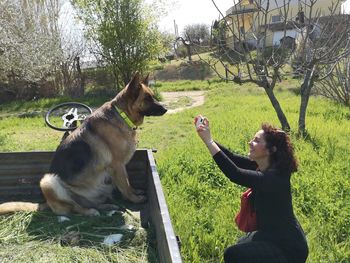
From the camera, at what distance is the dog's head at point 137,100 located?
4137 mm

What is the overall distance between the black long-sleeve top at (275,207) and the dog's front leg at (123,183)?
1655 mm

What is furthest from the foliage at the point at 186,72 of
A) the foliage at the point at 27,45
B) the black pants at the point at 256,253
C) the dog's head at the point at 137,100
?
the black pants at the point at 256,253

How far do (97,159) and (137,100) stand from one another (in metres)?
0.80

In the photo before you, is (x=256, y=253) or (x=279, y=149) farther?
(x=279, y=149)

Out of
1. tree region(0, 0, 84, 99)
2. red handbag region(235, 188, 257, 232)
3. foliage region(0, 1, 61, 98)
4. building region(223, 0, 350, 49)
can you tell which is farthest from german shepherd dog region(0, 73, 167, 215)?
tree region(0, 0, 84, 99)

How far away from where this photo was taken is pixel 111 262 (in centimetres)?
303

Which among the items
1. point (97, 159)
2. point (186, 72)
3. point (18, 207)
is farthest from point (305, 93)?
point (186, 72)

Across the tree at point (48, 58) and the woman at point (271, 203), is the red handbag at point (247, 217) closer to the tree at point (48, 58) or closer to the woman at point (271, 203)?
the woman at point (271, 203)

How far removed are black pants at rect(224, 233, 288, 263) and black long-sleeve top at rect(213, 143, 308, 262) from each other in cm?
5

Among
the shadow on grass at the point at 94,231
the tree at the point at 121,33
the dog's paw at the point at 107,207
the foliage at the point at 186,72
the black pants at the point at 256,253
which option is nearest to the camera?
the black pants at the point at 256,253

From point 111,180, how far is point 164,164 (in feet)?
5.38

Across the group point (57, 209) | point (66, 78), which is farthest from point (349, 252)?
point (66, 78)

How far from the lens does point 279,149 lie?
283 cm

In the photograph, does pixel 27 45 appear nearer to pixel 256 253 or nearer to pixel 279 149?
pixel 279 149
